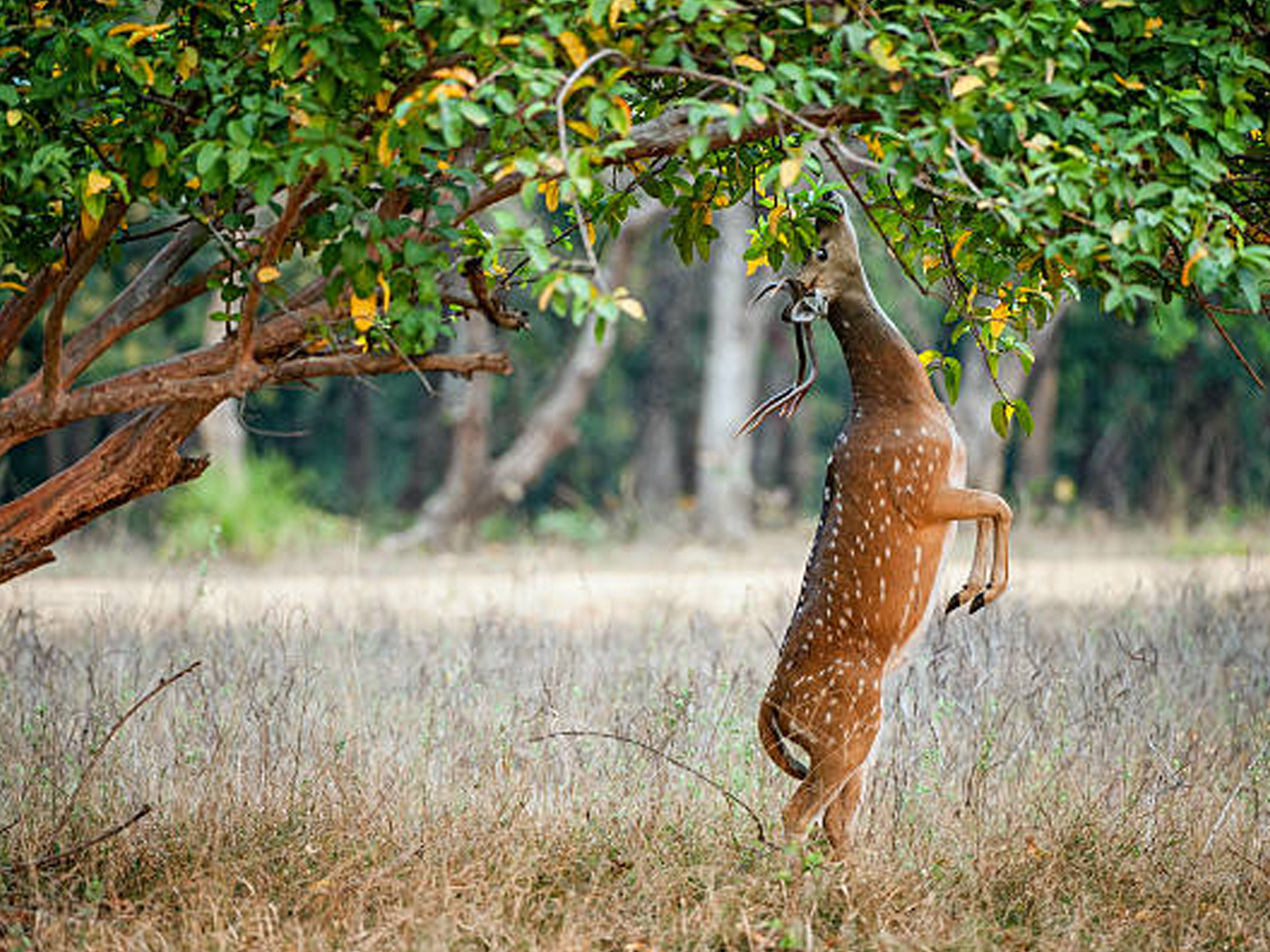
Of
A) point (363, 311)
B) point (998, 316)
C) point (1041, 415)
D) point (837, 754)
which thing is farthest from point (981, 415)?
point (363, 311)

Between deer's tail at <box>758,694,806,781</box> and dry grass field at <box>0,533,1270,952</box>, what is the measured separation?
241 mm

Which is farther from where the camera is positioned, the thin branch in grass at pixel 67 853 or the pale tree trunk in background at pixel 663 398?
the pale tree trunk in background at pixel 663 398

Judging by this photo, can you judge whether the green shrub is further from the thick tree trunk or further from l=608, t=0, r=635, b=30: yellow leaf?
l=608, t=0, r=635, b=30: yellow leaf

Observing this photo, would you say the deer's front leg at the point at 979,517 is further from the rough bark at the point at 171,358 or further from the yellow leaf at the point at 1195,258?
the rough bark at the point at 171,358

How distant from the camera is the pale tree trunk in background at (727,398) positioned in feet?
65.6

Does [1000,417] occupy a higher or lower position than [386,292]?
lower

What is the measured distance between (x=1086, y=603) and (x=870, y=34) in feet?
24.4

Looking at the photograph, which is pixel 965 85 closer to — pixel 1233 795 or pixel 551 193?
pixel 551 193

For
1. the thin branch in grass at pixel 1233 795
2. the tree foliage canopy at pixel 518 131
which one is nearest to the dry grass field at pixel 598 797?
the thin branch in grass at pixel 1233 795

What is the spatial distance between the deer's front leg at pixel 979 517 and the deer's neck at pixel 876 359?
34cm

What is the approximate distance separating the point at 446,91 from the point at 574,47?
405 millimetres

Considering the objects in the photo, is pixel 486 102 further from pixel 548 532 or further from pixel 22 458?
pixel 22 458

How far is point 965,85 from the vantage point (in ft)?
12.7

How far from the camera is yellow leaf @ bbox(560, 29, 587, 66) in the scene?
3.85 m
